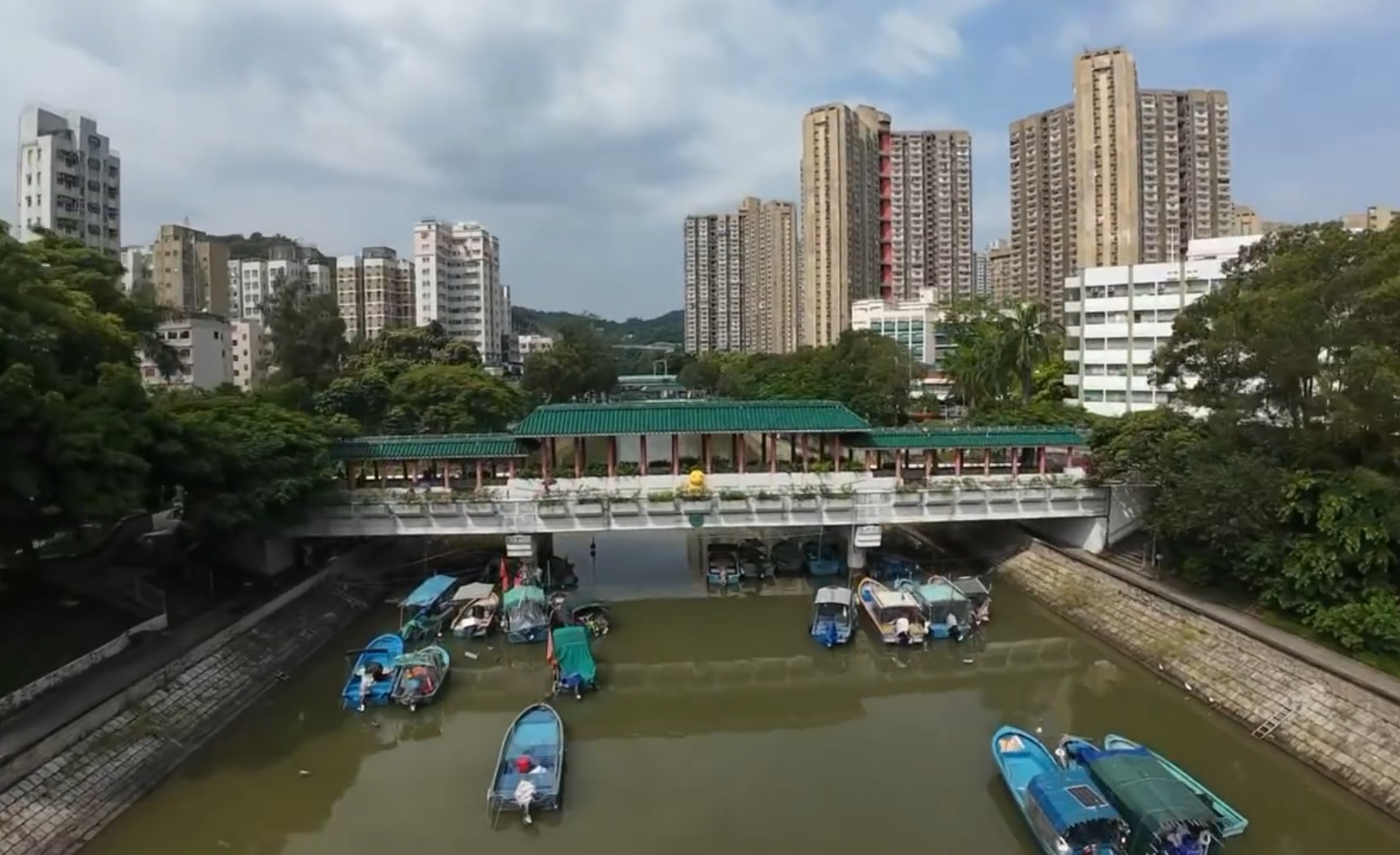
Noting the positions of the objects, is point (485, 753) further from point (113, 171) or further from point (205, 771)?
point (113, 171)

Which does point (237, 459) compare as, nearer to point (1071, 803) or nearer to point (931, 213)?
point (1071, 803)

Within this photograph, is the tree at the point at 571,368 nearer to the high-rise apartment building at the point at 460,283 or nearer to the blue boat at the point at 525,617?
Result: the high-rise apartment building at the point at 460,283

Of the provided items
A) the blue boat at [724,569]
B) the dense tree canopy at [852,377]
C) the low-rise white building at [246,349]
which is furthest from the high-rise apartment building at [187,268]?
the blue boat at [724,569]

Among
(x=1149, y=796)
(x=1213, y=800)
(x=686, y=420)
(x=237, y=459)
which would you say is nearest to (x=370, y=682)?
(x=237, y=459)

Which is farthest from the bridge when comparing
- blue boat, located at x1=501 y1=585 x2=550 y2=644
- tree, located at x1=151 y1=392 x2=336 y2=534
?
blue boat, located at x1=501 y1=585 x2=550 y2=644

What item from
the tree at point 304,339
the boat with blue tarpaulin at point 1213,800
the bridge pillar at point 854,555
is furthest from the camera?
the tree at point 304,339

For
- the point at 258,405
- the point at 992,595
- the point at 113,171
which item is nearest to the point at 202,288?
the point at 113,171

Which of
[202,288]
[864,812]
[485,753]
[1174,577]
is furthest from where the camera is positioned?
[202,288]
